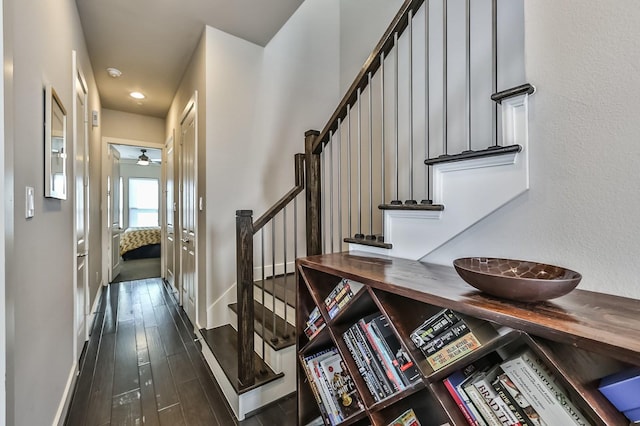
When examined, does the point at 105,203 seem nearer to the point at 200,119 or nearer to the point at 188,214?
the point at 188,214

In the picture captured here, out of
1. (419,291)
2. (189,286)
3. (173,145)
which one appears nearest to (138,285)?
(189,286)

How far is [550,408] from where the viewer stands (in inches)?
22.7

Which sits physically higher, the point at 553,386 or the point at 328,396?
the point at 553,386

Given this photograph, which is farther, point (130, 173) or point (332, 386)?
point (130, 173)

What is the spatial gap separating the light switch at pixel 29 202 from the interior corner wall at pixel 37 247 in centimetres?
3

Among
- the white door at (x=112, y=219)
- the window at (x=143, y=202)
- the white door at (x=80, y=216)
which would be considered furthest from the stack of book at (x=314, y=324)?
the window at (x=143, y=202)

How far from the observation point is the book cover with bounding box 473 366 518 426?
629mm

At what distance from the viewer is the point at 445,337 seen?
0.74m

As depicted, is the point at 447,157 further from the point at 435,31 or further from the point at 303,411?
the point at 303,411

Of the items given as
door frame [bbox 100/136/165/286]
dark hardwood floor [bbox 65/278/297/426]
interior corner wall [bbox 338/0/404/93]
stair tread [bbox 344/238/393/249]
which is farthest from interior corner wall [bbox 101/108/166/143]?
stair tread [bbox 344/238/393/249]

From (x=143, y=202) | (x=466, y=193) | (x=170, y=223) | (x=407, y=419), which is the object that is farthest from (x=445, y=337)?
(x=143, y=202)

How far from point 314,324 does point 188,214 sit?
7.59 feet

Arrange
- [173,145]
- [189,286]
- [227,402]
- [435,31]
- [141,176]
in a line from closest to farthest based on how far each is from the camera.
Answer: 1. [435,31]
2. [227,402]
3. [189,286]
4. [173,145]
5. [141,176]

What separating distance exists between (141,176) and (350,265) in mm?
9315
